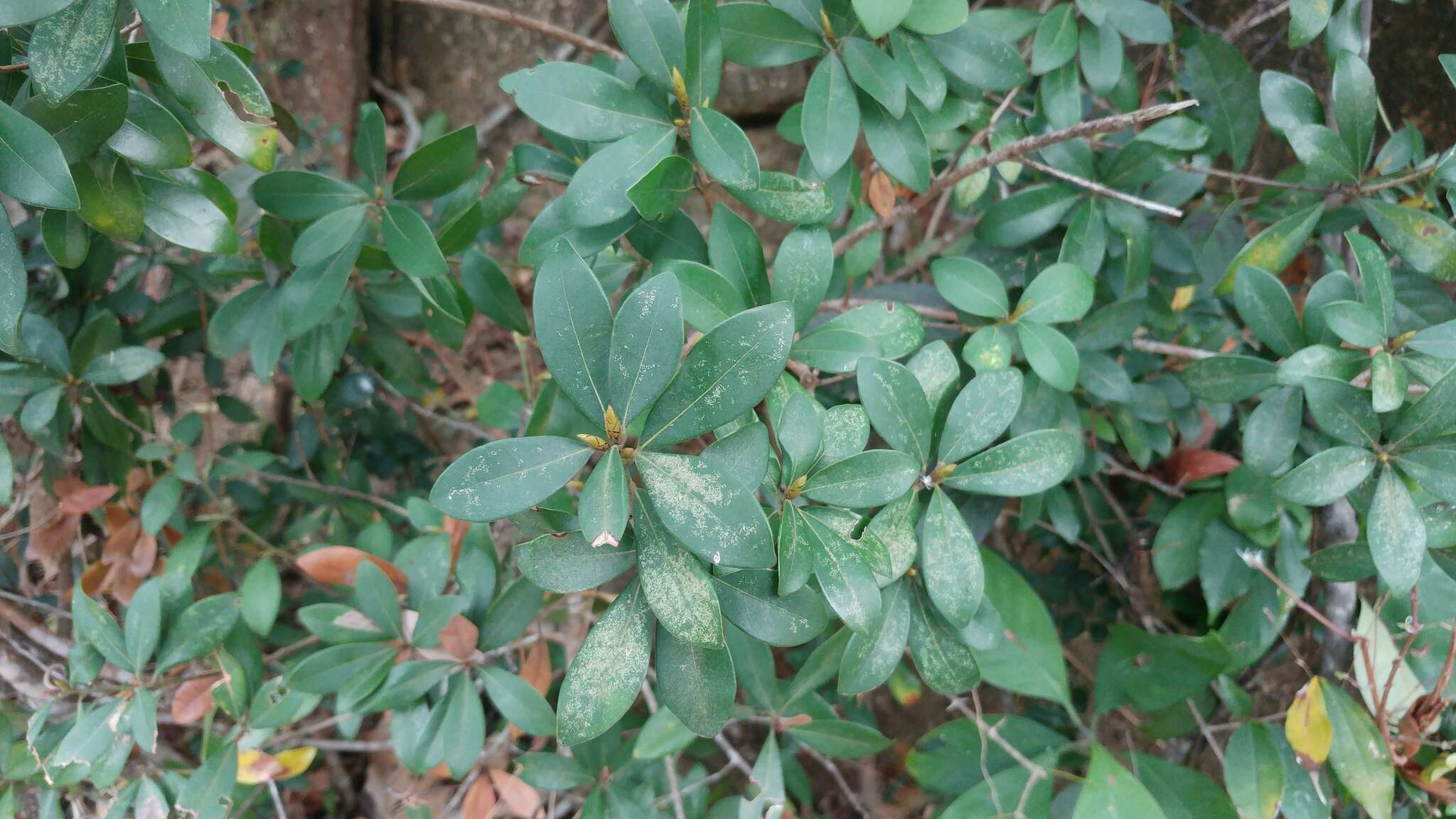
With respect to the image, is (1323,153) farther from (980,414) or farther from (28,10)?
(28,10)

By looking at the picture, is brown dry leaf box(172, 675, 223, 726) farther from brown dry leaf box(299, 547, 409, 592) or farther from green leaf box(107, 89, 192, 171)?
green leaf box(107, 89, 192, 171)

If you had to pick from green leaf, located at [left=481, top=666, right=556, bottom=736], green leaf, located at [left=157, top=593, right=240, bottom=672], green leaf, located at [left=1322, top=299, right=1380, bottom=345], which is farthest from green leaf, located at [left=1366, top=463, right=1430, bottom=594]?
green leaf, located at [left=157, top=593, right=240, bottom=672]

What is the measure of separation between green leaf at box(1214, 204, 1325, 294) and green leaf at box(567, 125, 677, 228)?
666mm

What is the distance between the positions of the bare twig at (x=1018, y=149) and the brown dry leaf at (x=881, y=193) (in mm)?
22

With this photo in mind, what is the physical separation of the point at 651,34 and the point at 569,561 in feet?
1.49

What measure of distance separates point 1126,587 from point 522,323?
968mm

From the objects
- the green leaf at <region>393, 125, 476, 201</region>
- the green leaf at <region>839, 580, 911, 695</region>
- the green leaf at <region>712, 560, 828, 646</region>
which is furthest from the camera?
the green leaf at <region>393, 125, 476, 201</region>

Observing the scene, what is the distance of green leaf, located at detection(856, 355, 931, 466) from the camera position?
716 mm

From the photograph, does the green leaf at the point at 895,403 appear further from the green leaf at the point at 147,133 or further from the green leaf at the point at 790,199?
the green leaf at the point at 147,133

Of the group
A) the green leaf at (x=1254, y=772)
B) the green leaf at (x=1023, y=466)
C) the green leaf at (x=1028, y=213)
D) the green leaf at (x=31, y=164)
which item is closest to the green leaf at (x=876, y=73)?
the green leaf at (x=1028, y=213)

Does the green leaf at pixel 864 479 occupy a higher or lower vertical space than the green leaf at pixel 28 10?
lower

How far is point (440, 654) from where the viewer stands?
104cm

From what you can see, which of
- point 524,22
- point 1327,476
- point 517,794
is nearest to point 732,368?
point 1327,476

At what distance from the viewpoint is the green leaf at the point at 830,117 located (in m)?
0.84
